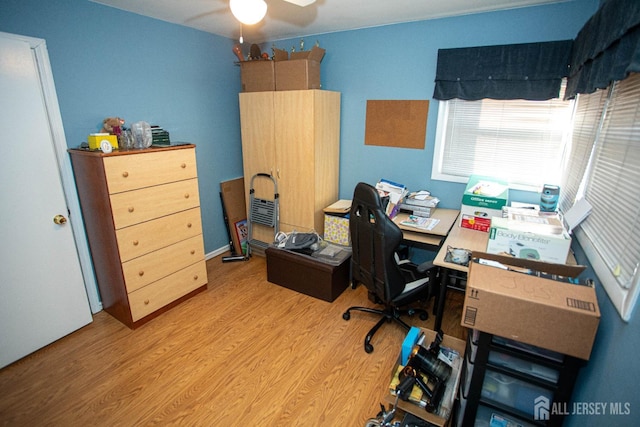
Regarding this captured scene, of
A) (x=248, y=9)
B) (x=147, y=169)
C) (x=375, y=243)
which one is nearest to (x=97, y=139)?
(x=147, y=169)

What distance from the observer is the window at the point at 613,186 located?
118cm

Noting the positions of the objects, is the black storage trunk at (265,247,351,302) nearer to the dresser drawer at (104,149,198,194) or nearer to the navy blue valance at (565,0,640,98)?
the dresser drawer at (104,149,198,194)

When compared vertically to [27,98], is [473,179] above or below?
below

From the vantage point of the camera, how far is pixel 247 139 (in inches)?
136

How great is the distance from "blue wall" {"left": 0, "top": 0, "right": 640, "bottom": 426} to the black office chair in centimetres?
97

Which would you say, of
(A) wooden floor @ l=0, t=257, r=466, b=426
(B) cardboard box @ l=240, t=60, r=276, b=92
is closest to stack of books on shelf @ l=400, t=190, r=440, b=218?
(A) wooden floor @ l=0, t=257, r=466, b=426

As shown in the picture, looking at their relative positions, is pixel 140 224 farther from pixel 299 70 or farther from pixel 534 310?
pixel 534 310

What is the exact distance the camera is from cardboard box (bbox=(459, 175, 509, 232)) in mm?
2373

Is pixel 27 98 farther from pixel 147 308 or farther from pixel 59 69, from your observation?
pixel 147 308

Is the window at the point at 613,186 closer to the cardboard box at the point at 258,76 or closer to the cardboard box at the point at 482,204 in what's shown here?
the cardboard box at the point at 482,204

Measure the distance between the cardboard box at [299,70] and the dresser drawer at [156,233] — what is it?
1550 millimetres

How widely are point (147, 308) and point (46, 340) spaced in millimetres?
682

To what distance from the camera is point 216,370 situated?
210cm

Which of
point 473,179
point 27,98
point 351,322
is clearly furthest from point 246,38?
point 351,322
